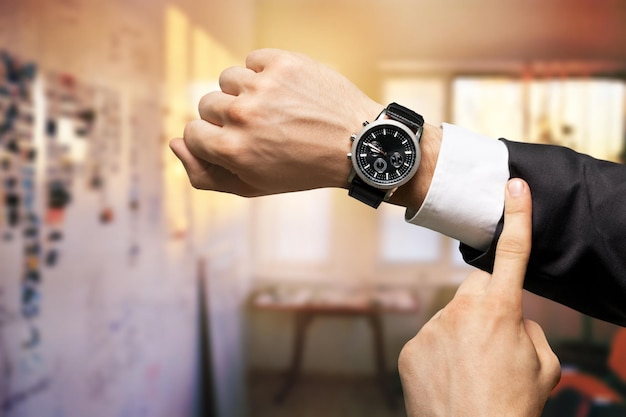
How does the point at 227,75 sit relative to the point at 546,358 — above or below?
above

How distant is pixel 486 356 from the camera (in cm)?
59

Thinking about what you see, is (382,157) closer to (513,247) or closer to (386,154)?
(386,154)

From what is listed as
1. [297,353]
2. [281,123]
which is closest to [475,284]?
[281,123]

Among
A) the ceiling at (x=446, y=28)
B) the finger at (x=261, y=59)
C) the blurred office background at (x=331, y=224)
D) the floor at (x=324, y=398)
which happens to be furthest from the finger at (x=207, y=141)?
the floor at (x=324, y=398)

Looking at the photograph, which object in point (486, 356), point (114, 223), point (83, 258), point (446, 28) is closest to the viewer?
point (486, 356)

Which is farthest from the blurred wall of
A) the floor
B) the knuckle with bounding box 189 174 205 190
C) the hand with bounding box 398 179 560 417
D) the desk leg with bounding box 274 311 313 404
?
the hand with bounding box 398 179 560 417

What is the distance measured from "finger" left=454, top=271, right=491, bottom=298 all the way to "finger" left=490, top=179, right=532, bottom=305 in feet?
0.09

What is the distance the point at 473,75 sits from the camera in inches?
119

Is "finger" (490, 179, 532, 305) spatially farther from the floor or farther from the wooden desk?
the floor

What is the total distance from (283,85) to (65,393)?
150 centimetres

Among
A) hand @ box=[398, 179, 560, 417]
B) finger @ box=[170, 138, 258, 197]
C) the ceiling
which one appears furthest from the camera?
the ceiling

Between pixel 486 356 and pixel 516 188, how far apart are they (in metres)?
0.24

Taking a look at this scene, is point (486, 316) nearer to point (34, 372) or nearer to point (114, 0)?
point (34, 372)

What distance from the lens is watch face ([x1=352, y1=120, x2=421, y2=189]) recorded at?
778 millimetres
